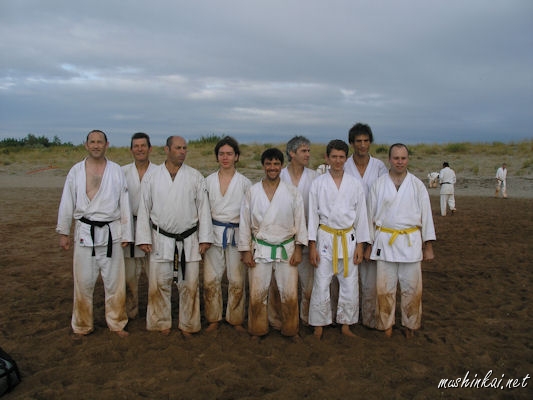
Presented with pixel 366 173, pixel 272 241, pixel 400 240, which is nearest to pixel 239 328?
pixel 272 241

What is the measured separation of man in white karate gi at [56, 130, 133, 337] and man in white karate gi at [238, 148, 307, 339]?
3.99 ft

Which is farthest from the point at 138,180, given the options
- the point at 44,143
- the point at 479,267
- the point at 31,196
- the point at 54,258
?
the point at 44,143

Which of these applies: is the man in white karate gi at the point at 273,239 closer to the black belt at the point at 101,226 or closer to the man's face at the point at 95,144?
the black belt at the point at 101,226

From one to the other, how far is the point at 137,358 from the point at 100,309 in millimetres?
1563

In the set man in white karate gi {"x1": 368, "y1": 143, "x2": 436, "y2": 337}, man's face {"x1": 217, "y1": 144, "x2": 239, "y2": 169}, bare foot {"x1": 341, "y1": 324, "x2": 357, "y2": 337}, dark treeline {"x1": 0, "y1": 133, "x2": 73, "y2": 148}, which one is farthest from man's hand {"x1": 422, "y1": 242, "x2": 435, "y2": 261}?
dark treeline {"x1": 0, "y1": 133, "x2": 73, "y2": 148}

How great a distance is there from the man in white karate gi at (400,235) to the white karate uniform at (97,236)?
2.46m

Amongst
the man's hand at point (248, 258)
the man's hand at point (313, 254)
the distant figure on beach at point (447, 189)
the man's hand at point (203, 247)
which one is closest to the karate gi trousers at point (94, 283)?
the man's hand at point (203, 247)

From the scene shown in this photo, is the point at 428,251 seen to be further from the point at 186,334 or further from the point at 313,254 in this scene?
the point at 186,334

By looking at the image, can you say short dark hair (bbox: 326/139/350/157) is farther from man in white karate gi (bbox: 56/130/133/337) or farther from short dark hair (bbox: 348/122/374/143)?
man in white karate gi (bbox: 56/130/133/337)

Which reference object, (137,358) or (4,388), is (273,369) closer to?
(137,358)

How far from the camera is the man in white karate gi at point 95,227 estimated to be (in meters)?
4.56

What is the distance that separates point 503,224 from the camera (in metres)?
11.5

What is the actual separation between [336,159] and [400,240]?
3.23 ft

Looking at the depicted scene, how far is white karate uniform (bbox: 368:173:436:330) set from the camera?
456 cm
